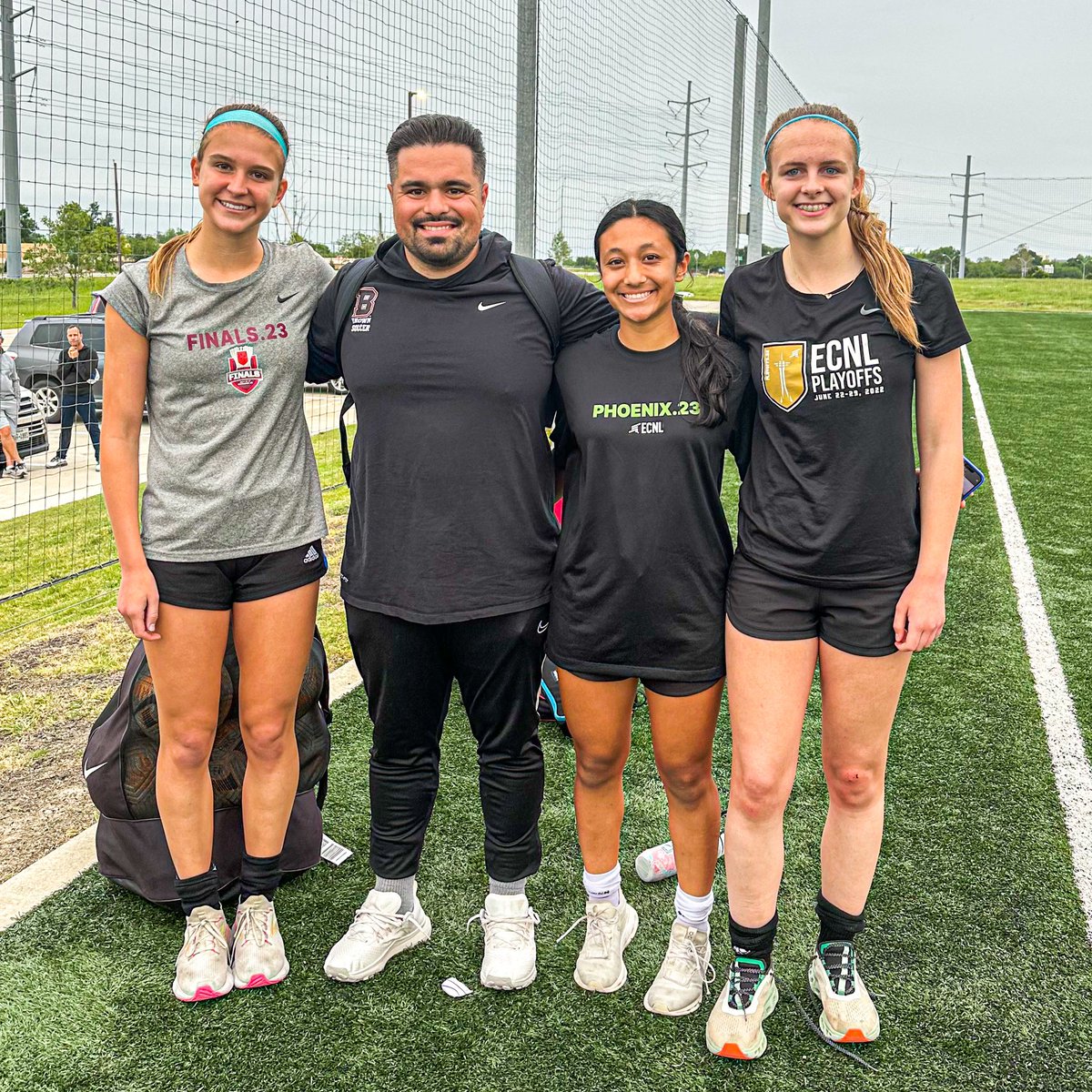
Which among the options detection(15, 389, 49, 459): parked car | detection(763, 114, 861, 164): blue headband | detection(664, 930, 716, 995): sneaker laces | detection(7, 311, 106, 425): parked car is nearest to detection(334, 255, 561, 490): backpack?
detection(763, 114, 861, 164): blue headband

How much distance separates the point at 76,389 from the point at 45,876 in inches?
323

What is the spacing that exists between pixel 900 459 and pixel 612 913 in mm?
1433

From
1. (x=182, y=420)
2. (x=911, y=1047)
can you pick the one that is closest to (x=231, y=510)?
(x=182, y=420)

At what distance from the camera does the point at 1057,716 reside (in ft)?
14.5

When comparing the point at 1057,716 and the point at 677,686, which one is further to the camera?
the point at 1057,716

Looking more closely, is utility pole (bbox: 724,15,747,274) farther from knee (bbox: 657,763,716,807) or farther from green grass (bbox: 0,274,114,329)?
knee (bbox: 657,763,716,807)

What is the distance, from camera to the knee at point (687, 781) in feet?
8.55

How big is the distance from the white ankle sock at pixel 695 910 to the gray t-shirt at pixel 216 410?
1.41 m

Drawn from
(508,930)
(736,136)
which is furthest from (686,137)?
(508,930)

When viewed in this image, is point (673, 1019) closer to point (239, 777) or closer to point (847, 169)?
point (239, 777)

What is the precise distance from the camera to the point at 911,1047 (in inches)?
97.8

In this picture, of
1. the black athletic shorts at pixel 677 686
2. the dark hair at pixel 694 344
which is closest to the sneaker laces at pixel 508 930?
the black athletic shorts at pixel 677 686

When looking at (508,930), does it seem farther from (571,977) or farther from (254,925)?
(254,925)

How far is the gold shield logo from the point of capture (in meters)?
2.28
